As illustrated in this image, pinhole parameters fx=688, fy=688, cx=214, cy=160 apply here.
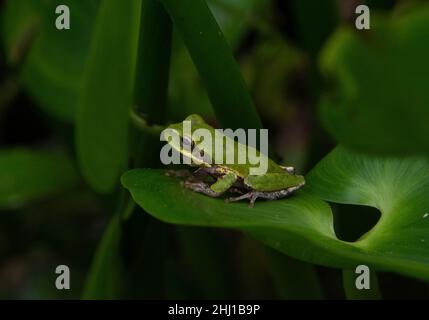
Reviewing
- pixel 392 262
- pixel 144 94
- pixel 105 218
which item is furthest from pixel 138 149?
pixel 105 218

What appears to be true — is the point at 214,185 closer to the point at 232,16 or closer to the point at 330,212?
the point at 330,212

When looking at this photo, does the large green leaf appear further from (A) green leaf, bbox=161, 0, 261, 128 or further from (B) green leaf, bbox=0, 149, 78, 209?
(B) green leaf, bbox=0, 149, 78, 209

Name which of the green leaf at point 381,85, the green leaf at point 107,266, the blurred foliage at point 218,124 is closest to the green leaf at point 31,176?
the blurred foliage at point 218,124

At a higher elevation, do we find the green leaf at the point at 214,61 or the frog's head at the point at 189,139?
the green leaf at the point at 214,61

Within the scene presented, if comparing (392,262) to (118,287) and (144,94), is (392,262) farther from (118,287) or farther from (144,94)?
(118,287)

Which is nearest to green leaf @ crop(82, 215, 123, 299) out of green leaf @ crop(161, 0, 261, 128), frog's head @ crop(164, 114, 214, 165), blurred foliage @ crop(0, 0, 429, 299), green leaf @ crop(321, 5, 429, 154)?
blurred foliage @ crop(0, 0, 429, 299)

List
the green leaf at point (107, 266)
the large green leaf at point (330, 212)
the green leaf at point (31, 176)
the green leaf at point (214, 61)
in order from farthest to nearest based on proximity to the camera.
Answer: the green leaf at point (31, 176), the green leaf at point (107, 266), the green leaf at point (214, 61), the large green leaf at point (330, 212)

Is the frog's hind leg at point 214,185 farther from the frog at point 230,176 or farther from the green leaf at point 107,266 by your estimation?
the green leaf at point 107,266
